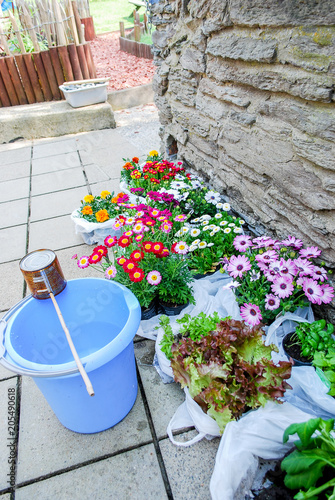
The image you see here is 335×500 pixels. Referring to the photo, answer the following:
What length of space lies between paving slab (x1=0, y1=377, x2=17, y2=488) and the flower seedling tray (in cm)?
482

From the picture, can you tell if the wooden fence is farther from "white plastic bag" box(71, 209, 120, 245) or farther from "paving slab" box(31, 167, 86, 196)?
"white plastic bag" box(71, 209, 120, 245)

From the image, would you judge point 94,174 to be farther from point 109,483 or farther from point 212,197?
point 109,483

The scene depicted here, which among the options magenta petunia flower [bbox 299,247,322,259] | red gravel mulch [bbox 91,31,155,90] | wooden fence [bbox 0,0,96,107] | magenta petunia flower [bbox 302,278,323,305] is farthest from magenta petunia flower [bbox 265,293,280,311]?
red gravel mulch [bbox 91,31,155,90]

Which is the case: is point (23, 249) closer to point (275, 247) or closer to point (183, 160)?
point (183, 160)

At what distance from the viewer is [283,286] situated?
174cm

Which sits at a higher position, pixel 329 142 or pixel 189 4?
pixel 189 4

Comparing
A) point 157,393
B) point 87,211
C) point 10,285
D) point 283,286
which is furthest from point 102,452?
point 87,211

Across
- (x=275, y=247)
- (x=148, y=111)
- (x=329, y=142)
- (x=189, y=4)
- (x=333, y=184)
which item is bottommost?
(x=148, y=111)

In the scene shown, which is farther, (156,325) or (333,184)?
(156,325)

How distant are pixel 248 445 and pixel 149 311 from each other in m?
0.95

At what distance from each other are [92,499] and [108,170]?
11.7ft

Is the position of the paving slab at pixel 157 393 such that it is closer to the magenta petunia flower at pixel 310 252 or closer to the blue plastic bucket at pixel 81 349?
the blue plastic bucket at pixel 81 349

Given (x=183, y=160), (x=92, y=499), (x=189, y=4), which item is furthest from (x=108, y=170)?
(x=92, y=499)

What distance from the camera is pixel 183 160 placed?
343 cm
